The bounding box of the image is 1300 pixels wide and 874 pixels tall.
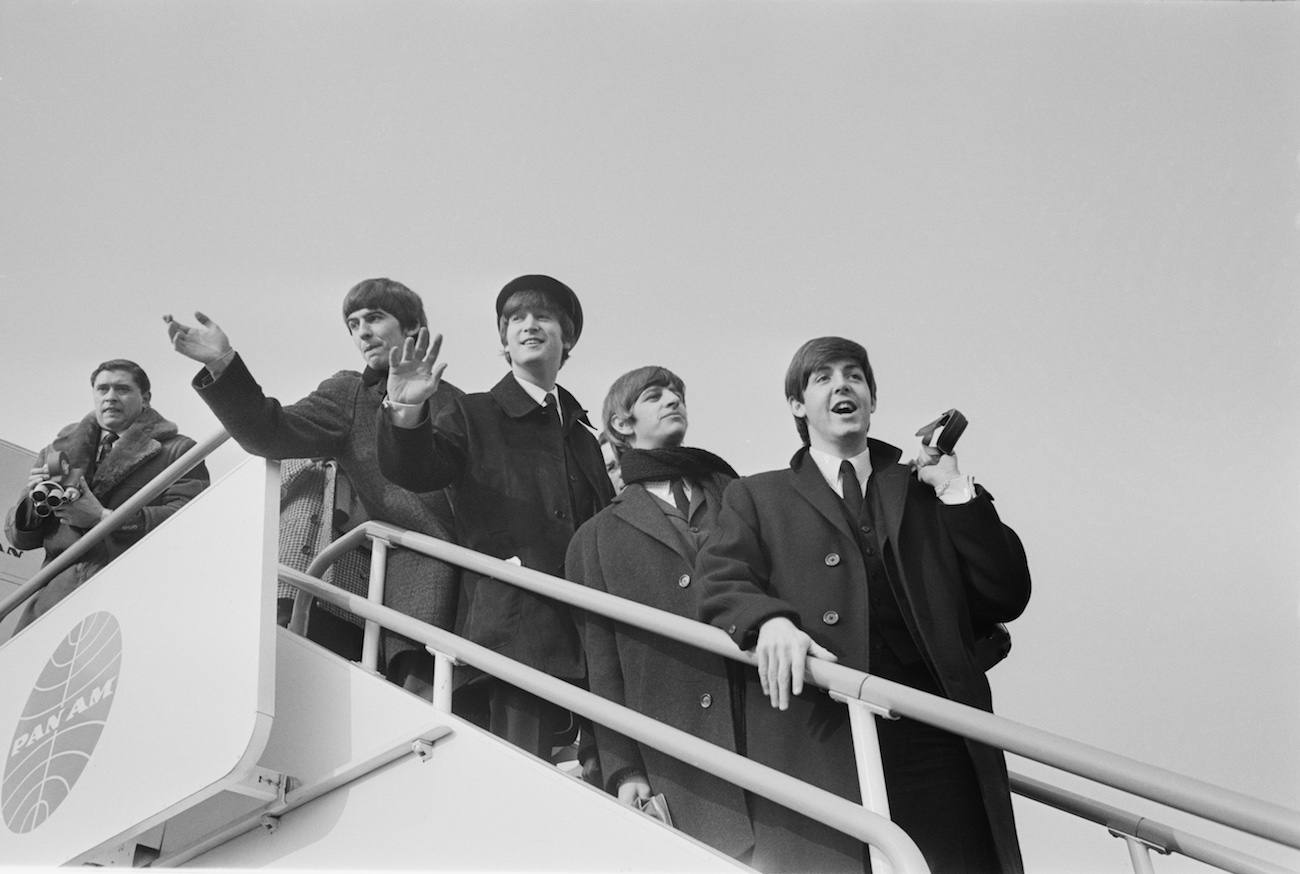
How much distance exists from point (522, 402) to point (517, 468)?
0.76ft

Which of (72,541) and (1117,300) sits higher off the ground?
(1117,300)

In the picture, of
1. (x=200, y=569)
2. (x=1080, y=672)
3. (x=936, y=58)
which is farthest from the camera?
(x=936, y=58)

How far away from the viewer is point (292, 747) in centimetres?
329

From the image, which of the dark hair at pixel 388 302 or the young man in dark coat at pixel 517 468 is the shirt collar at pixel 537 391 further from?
the dark hair at pixel 388 302

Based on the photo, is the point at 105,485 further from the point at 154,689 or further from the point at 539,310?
the point at 539,310

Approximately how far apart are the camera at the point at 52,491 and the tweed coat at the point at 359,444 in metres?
1.23

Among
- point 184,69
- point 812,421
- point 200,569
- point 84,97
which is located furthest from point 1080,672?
point 84,97

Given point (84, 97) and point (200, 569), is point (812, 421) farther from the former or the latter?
point (84, 97)

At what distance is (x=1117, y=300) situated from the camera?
165 inches

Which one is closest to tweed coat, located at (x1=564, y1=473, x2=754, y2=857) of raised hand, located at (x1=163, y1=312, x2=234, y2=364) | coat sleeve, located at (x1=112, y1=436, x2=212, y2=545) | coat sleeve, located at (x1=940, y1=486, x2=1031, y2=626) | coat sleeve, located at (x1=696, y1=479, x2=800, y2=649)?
coat sleeve, located at (x1=696, y1=479, x2=800, y2=649)

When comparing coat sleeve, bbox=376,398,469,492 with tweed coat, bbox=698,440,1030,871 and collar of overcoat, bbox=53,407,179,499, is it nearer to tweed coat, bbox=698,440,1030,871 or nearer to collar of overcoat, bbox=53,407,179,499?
tweed coat, bbox=698,440,1030,871

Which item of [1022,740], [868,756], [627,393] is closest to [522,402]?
[627,393]

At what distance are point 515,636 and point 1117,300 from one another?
218 centimetres

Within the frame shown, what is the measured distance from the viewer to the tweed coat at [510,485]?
11.5 ft
